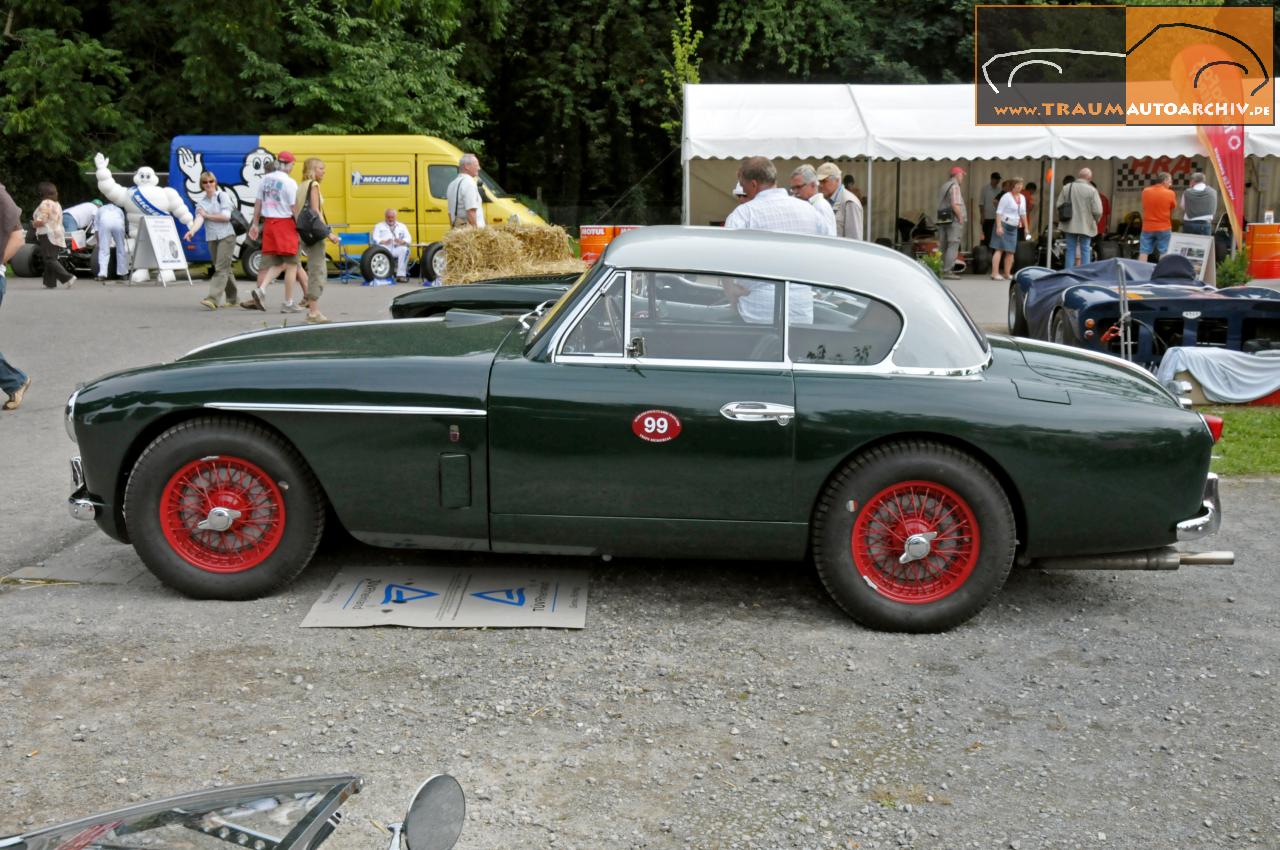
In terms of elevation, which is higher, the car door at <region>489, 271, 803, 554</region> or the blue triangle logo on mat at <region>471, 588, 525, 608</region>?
the car door at <region>489, 271, 803, 554</region>

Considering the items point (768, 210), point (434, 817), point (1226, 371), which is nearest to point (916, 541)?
point (434, 817)

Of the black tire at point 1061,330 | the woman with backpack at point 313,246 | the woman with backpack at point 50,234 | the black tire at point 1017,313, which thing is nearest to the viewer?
the black tire at point 1061,330

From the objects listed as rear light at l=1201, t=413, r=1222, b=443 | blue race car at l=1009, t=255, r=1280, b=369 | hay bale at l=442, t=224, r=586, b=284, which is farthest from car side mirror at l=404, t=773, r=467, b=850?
hay bale at l=442, t=224, r=586, b=284

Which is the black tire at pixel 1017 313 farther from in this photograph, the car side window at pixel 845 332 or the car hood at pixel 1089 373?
the car side window at pixel 845 332

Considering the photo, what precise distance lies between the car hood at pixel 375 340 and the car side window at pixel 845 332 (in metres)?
1.22

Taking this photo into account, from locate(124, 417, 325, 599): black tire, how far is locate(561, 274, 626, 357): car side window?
115 centimetres

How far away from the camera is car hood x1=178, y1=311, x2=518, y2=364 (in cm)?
519

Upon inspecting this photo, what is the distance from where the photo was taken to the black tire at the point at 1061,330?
1026 cm

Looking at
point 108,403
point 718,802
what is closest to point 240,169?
point 108,403

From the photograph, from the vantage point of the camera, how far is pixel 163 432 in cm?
504

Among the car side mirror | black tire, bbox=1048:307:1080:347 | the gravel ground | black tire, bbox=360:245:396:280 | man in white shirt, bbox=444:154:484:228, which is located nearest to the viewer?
the car side mirror

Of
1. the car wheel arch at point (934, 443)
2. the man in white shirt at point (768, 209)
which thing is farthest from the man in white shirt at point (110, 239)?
the car wheel arch at point (934, 443)

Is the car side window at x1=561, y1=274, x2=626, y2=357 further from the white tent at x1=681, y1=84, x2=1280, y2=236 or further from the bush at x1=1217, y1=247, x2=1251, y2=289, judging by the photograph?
the white tent at x1=681, y1=84, x2=1280, y2=236

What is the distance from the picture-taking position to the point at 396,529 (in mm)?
5008
